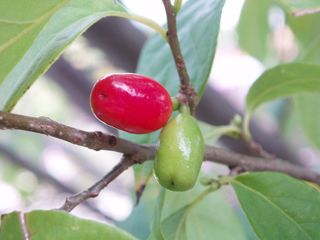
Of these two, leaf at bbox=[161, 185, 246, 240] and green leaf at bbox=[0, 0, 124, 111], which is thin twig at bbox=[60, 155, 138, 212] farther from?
leaf at bbox=[161, 185, 246, 240]

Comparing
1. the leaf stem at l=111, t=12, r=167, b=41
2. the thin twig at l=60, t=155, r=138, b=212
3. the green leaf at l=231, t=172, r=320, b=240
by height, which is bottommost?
the green leaf at l=231, t=172, r=320, b=240

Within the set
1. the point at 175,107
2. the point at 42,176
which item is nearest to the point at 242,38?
the point at 175,107

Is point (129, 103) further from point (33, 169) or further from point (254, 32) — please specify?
point (33, 169)

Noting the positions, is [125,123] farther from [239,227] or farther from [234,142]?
[234,142]

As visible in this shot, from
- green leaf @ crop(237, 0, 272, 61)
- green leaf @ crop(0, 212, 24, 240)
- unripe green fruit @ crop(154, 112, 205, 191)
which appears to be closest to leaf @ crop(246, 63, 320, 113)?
unripe green fruit @ crop(154, 112, 205, 191)

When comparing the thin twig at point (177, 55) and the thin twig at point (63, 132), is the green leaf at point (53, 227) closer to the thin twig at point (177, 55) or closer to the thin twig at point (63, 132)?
the thin twig at point (63, 132)

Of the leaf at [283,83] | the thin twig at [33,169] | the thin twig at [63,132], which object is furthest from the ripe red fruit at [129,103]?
the thin twig at [33,169]

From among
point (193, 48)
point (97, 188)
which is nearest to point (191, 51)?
point (193, 48)
